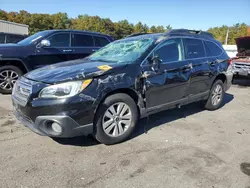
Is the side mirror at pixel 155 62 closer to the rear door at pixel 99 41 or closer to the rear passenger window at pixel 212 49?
the rear passenger window at pixel 212 49

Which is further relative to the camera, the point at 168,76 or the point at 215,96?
the point at 215,96

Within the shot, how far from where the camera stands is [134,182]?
282cm

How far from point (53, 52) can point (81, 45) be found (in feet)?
3.30

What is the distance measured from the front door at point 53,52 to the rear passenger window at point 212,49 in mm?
3904

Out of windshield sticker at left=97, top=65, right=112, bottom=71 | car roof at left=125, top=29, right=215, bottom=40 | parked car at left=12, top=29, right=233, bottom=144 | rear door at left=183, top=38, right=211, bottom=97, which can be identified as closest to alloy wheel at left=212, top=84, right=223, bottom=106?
rear door at left=183, top=38, right=211, bottom=97

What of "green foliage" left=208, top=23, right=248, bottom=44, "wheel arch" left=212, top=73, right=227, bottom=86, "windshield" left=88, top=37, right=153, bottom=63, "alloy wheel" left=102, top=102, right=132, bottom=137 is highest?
"green foliage" left=208, top=23, right=248, bottom=44

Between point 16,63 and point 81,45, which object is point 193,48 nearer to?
point 81,45

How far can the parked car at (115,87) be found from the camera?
3.28m

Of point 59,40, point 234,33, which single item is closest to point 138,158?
point 59,40

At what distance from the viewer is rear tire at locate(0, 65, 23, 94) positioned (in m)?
6.52

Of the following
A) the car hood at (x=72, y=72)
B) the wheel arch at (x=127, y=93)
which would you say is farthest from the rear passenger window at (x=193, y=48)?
the car hood at (x=72, y=72)

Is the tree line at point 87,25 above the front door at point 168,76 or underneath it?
above

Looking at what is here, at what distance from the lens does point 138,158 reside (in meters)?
3.38

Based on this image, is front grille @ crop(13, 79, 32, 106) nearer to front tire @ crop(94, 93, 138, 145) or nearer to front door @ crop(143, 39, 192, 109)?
front tire @ crop(94, 93, 138, 145)
